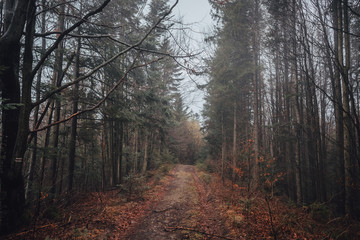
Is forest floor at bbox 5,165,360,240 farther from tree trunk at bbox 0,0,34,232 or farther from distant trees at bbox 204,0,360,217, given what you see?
distant trees at bbox 204,0,360,217

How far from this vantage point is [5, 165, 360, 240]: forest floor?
173 inches

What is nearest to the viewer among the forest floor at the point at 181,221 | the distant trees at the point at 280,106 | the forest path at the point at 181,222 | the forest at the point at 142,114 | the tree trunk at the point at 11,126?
the tree trunk at the point at 11,126

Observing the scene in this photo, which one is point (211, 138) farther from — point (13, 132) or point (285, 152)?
point (13, 132)

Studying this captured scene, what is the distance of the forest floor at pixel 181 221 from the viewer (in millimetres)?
4406

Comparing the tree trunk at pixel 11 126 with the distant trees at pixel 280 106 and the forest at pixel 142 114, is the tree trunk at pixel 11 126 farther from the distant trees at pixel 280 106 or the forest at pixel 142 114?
the distant trees at pixel 280 106

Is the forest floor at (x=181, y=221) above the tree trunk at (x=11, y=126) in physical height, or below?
below

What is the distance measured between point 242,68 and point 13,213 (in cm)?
1405

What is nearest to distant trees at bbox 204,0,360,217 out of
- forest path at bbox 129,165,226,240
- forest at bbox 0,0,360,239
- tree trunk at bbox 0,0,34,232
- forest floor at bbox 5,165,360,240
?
forest at bbox 0,0,360,239

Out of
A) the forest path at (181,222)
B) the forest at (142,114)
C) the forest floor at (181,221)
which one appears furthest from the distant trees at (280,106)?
the forest path at (181,222)

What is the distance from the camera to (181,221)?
5.76 metres

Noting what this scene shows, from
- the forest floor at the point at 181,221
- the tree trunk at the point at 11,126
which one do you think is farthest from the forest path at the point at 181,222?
the tree trunk at the point at 11,126

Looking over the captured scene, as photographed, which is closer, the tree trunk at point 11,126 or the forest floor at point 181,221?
the tree trunk at point 11,126

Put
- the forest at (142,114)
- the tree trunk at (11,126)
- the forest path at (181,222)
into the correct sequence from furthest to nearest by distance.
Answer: the forest path at (181,222), the forest at (142,114), the tree trunk at (11,126)

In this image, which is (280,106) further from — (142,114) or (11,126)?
(11,126)
